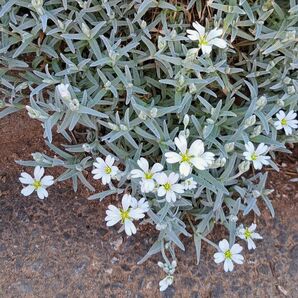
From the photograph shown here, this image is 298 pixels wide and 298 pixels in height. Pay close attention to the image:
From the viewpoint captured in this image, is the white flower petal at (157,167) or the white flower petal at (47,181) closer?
the white flower petal at (157,167)

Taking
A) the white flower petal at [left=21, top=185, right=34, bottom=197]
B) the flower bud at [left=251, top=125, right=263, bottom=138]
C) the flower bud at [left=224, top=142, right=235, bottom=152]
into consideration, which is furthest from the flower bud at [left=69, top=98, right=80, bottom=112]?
the flower bud at [left=251, top=125, right=263, bottom=138]

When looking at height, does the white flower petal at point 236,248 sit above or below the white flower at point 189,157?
below

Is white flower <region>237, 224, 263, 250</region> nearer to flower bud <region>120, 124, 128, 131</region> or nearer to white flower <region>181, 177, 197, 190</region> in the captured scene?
white flower <region>181, 177, 197, 190</region>

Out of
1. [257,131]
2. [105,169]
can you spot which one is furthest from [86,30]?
[257,131]

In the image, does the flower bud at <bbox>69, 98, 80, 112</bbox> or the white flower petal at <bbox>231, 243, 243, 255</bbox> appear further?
the white flower petal at <bbox>231, 243, 243, 255</bbox>

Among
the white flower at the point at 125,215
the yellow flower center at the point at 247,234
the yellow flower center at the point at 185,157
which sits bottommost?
the yellow flower center at the point at 247,234

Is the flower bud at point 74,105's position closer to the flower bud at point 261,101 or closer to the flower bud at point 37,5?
the flower bud at point 37,5

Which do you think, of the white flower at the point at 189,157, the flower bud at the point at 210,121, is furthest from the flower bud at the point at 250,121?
the white flower at the point at 189,157
